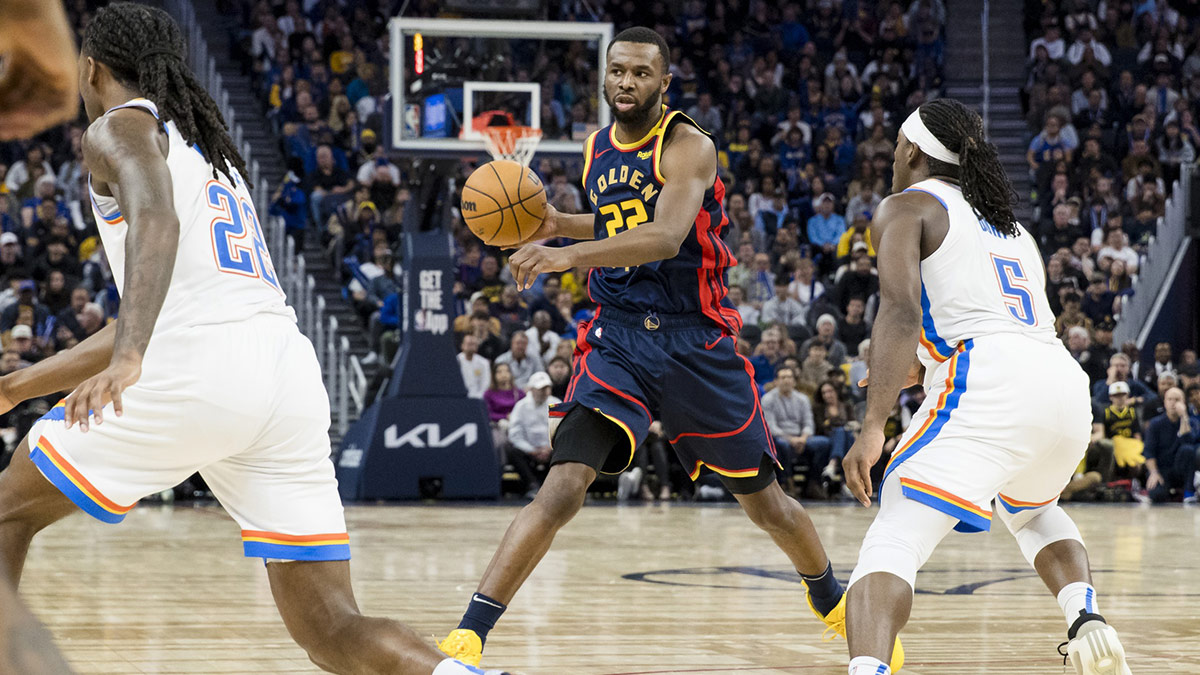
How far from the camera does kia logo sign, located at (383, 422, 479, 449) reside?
42.9 feet

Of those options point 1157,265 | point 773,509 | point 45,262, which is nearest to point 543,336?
point 45,262

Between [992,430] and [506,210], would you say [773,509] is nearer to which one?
[992,430]

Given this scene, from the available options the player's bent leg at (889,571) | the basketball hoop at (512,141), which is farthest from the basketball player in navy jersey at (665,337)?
the basketball hoop at (512,141)

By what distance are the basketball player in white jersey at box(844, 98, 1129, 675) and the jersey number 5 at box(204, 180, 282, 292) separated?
1.60 metres

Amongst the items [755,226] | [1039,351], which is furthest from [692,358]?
[755,226]

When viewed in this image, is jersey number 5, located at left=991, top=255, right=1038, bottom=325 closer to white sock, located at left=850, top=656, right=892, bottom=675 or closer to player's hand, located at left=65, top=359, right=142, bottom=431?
white sock, located at left=850, top=656, right=892, bottom=675

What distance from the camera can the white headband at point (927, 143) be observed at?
448cm

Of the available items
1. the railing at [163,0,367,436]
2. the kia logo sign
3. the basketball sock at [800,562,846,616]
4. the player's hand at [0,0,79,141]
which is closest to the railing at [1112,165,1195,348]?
the kia logo sign

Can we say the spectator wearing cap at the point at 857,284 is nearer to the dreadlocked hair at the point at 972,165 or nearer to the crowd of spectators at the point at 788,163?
the crowd of spectators at the point at 788,163

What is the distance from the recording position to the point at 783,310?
15.7m

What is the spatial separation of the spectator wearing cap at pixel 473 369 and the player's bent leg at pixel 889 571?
33.3 feet

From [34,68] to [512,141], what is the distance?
31.8ft

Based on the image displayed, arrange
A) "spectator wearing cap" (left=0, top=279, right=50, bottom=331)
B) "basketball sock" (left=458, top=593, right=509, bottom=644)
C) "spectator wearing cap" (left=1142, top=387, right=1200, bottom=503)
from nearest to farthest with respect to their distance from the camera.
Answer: "basketball sock" (left=458, top=593, right=509, bottom=644), "spectator wearing cap" (left=0, top=279, right=50, bottom=331), "spectator wearing cap" (left=1142, top=387, right=1200, bottom=503)

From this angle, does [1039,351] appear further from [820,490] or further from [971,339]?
[820,490]
